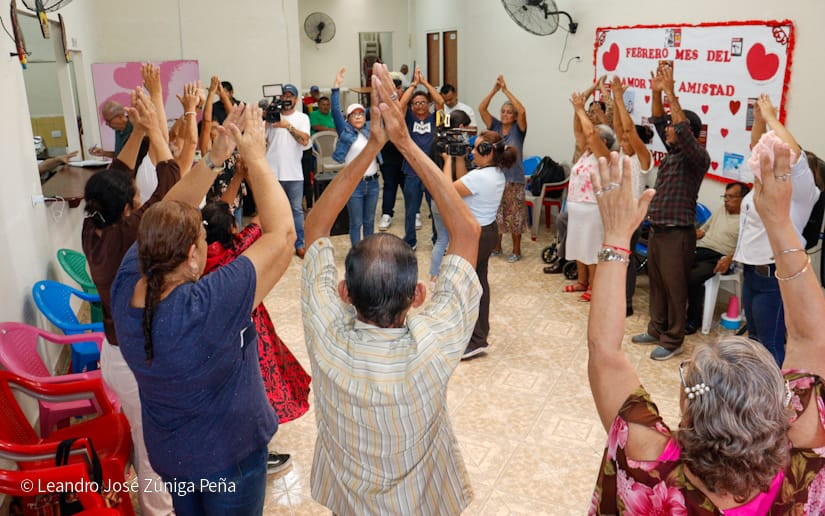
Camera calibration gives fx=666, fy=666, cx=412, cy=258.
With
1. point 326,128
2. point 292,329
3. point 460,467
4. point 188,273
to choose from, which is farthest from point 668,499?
point 326,128

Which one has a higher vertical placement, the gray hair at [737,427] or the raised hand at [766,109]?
the raised hand at [766,109]

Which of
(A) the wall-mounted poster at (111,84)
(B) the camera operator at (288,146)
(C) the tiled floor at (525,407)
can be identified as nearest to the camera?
(C) the tiled floor at (525,407)

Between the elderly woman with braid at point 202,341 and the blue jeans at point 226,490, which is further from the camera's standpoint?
the blue jeans at point 226,490

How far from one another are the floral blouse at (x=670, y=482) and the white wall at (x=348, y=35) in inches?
467

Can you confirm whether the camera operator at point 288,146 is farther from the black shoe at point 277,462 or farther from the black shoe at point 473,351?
the black shoe at point 277,462

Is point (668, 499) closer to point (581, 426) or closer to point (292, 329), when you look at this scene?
point (581, 426)

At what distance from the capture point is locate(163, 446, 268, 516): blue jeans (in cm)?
182

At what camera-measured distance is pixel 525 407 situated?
3.69 metres

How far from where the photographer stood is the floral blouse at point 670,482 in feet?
3.98

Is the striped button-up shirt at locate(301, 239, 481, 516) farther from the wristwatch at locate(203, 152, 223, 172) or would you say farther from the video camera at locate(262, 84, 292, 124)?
the video camera at locate(262, 84, 292, 124)

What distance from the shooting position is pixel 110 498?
2.26 m

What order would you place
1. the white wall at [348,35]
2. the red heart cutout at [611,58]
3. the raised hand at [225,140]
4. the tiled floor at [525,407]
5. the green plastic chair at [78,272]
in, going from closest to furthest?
the raised hand at [225,140] → the tiled floor at [525,407] → the green plastic chair at [78,272] → the red heart cutout at [611,58] → the white wall at [348,35]

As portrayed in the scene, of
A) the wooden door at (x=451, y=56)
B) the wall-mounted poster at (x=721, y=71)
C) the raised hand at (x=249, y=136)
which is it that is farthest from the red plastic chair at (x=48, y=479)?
the wooden door at (x=451, y=56)

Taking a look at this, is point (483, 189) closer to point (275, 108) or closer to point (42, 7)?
point (275, 108)
